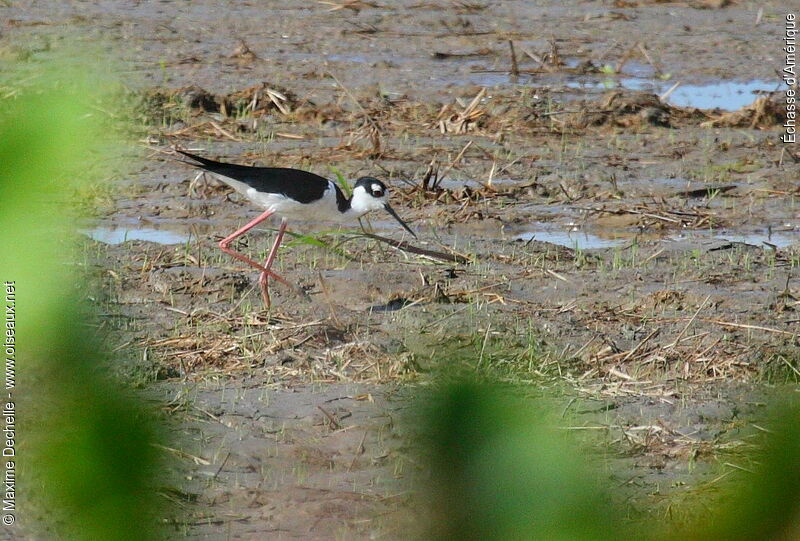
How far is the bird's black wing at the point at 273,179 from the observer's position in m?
6.57

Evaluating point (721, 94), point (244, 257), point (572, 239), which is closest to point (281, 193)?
point (244, 257)

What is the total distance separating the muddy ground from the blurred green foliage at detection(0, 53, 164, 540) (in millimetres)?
40

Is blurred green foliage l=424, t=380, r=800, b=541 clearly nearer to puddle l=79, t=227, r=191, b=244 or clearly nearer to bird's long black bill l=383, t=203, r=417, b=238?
bird's long black bill l=383, t=203, r=417, b=238

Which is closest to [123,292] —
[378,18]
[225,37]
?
[225,37]

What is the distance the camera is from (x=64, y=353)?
0.58 meters

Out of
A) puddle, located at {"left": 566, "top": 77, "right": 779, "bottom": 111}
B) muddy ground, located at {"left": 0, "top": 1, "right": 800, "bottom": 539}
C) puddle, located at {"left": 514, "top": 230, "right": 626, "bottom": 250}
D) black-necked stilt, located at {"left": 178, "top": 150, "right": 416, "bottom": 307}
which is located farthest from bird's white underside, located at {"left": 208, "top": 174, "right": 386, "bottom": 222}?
puddle, located at {"left": 566, "top": 77, "right": 779, "bottom": 111}

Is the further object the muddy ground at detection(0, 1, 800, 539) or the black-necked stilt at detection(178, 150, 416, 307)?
the black-necked stilt at detection(178, 150, 416, 307)

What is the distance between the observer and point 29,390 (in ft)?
2.11

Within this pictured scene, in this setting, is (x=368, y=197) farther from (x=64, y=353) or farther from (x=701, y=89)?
(x=64, y=353)

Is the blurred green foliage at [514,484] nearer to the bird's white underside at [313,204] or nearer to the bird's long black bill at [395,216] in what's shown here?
the bird's white underside at [313,204]

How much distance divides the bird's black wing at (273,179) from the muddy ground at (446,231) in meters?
0.38

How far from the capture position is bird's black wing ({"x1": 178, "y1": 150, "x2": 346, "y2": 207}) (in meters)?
6.57

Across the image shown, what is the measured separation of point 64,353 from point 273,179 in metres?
6.03

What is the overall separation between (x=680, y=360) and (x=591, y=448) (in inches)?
185
